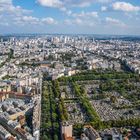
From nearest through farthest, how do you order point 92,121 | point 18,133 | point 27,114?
point 18,133 < point 92,121 < point 27,114

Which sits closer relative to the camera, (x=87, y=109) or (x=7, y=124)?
(x=7, y=124)

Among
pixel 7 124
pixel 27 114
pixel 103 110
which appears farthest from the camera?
pixel 103 110

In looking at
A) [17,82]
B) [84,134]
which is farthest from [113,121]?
[17,82]

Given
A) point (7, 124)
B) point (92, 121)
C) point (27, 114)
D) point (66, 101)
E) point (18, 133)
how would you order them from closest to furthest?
point (18, 133)
point (7, 124)
point (92, 121)
point (27, 114)
point (66, 101)

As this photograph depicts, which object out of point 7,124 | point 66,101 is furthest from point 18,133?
point 66,101

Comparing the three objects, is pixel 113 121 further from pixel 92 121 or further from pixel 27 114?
pixel 27 114

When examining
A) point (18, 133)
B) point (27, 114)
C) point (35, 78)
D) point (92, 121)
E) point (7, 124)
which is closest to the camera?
point (18, 133)

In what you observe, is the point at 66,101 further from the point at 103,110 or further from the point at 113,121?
the point at 113,121

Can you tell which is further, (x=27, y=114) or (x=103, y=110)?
(x=103, y=110)
